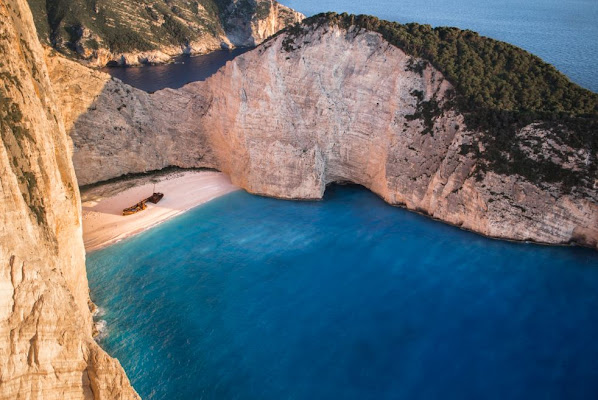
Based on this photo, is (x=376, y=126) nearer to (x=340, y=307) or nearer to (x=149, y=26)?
(x=340, y=307)

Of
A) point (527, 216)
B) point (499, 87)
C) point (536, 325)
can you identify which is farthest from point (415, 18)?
point (536, 325)

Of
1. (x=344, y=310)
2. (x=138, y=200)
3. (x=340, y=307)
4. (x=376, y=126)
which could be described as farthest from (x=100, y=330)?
(x=376, y=126)

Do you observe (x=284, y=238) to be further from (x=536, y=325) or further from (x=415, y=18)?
(x=415, y=18)

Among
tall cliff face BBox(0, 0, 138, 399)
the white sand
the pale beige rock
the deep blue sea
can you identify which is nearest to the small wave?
the deep blue sea

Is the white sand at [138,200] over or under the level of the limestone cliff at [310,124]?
under

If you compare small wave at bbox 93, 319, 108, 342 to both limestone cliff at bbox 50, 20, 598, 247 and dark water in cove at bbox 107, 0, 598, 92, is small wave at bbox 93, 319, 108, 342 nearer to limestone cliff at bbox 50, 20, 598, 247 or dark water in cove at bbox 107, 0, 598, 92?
limestone cliff at bbox 50, 20, 598, 247

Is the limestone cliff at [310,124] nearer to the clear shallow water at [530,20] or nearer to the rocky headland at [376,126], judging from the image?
the rocky headland at [376,126]

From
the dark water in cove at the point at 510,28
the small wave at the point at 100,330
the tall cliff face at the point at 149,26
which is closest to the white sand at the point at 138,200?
the small wave at the point at 100,330
